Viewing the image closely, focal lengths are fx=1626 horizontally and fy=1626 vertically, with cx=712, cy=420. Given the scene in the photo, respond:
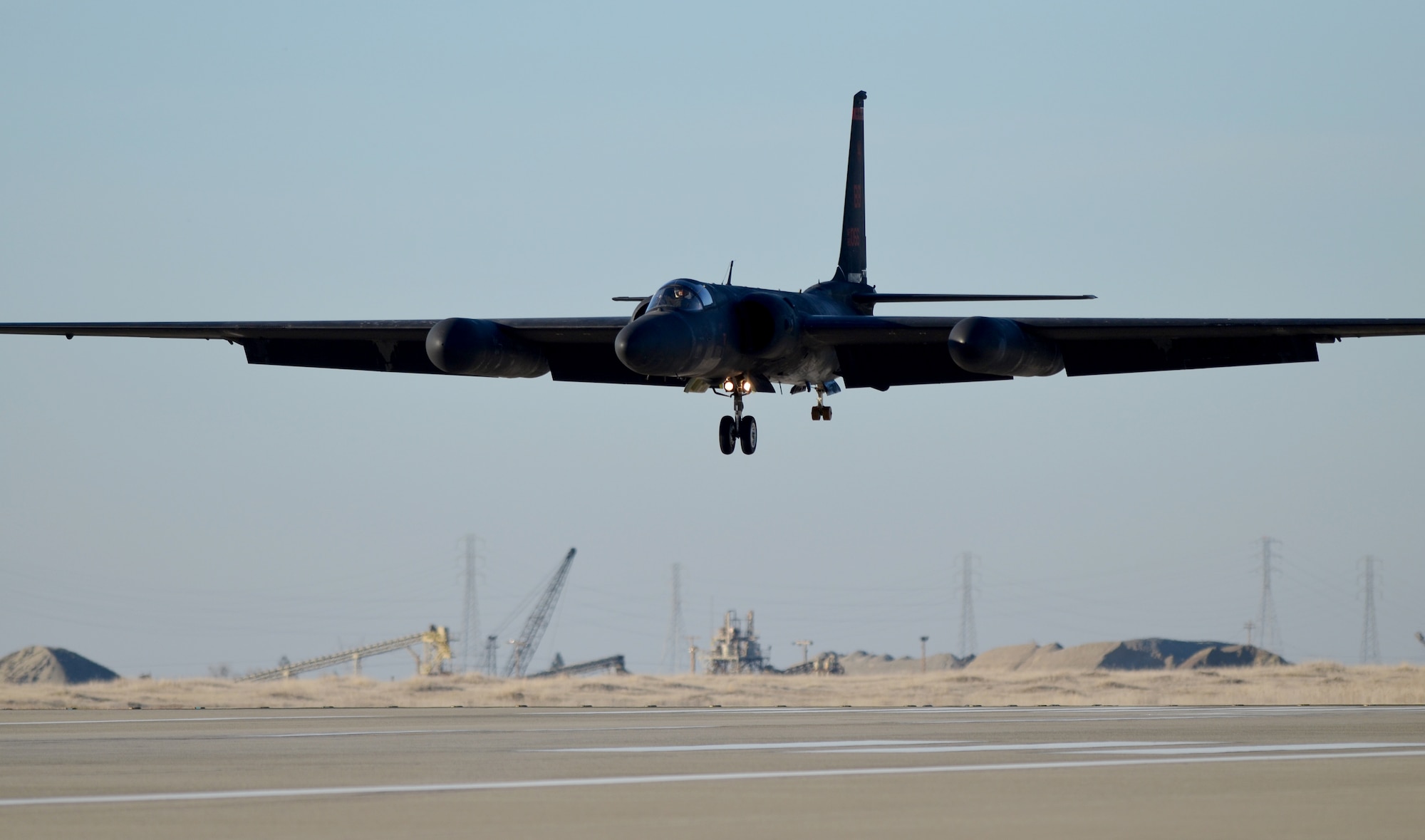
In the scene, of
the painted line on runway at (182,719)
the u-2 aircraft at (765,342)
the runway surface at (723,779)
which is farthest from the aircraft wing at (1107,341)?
the painted line on runway at (182,719)

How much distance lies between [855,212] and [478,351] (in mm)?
11925

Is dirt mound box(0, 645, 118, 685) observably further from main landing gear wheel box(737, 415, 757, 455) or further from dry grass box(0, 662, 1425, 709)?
main landing gear wheel box(737, 415, 757, 455)

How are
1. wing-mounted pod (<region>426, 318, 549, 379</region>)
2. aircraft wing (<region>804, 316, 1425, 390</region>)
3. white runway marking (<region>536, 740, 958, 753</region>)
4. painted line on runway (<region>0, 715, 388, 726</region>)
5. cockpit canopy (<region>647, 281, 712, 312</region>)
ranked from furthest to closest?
1. wing-mounted pod (<region>426, 318, 549, 379</region>)
2. aircraft wing (<region>804, 316, 1425, 390</region>)
3. cockpit canopy (<region>647, 281, 712, 312</region>)
4. painted line on runway (<region>0, 715, 388, 726</region>)
5. white runway marking (<region>536, 740, 958, 753</region>)

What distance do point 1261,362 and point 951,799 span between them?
2010cm

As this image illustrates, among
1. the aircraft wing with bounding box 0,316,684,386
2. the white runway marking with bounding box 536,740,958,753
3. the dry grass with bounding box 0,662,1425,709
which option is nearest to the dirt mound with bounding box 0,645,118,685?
the dry grass with bounding box 0,662,1425,709

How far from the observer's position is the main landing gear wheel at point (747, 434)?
2916 centimetres

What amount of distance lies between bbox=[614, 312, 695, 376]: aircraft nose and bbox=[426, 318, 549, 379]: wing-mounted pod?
14.1ft

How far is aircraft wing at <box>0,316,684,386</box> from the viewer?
28.9 meters

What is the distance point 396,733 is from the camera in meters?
20.3

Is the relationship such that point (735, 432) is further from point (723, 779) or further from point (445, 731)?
point (723, 779)

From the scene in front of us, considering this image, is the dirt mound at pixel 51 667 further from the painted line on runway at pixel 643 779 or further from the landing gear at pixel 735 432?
the painted line on runway at pixel 643 779

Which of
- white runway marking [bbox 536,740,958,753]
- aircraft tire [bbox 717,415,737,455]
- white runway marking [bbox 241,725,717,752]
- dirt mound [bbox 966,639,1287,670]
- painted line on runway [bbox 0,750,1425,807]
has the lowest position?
dirt mound [bbox 966,639,1287,670]

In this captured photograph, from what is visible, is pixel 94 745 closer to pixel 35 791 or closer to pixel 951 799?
pixel 35 791

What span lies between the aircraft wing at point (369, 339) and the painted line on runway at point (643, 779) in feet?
49.6
